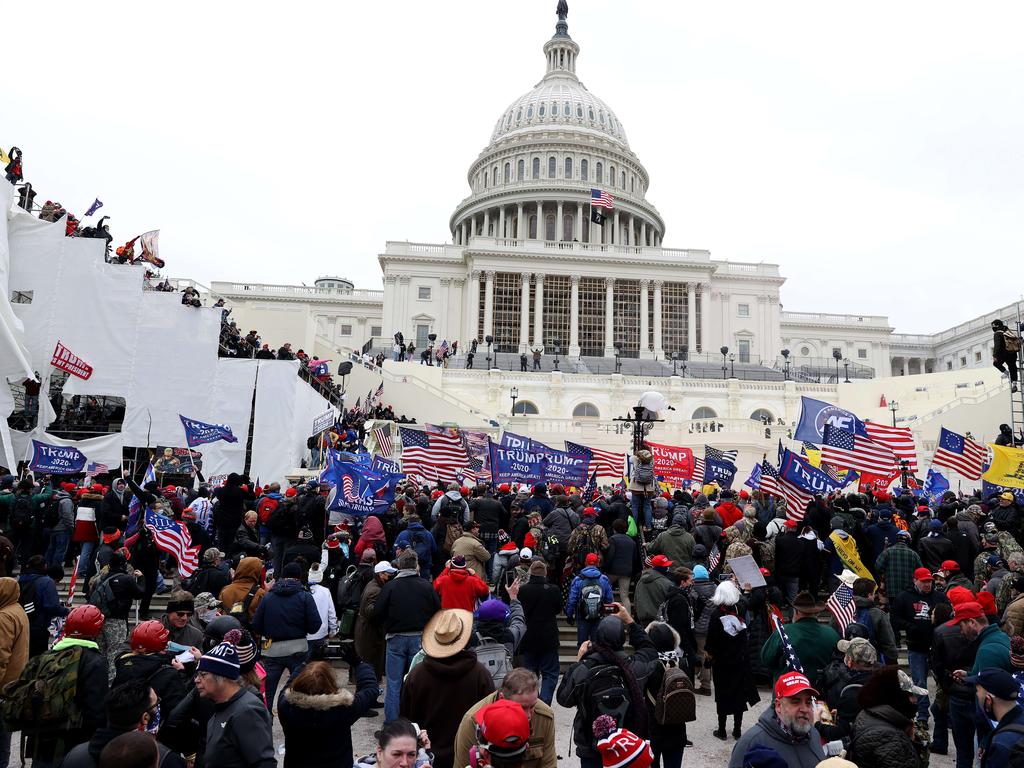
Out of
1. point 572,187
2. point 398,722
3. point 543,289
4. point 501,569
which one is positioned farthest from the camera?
point 572,187

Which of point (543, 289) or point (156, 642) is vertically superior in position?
point (543, 289)

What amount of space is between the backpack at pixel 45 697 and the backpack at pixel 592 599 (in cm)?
465

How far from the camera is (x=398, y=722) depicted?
167 inches

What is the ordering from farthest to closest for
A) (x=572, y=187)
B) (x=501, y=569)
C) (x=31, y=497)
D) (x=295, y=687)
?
(x=572, y=187)
(x=31, y=497)
(x=501, y=569)
(x=295, y=687)

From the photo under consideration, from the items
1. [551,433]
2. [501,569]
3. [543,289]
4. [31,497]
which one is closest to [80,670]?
[501,569]

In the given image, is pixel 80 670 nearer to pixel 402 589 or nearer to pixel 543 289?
pixel 402 589

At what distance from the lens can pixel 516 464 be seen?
16.9m

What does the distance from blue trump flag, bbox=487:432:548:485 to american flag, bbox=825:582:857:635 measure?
843cm

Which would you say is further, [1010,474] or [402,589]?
[1010,474]

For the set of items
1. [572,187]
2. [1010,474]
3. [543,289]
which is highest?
[572,187]

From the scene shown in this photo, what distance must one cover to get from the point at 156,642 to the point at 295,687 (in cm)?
128

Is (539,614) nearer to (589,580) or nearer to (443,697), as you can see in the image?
(589,580)

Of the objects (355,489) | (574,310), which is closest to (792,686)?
(355,489)

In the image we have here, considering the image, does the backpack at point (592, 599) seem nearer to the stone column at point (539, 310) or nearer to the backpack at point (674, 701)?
the backpack at point (674, 701)
